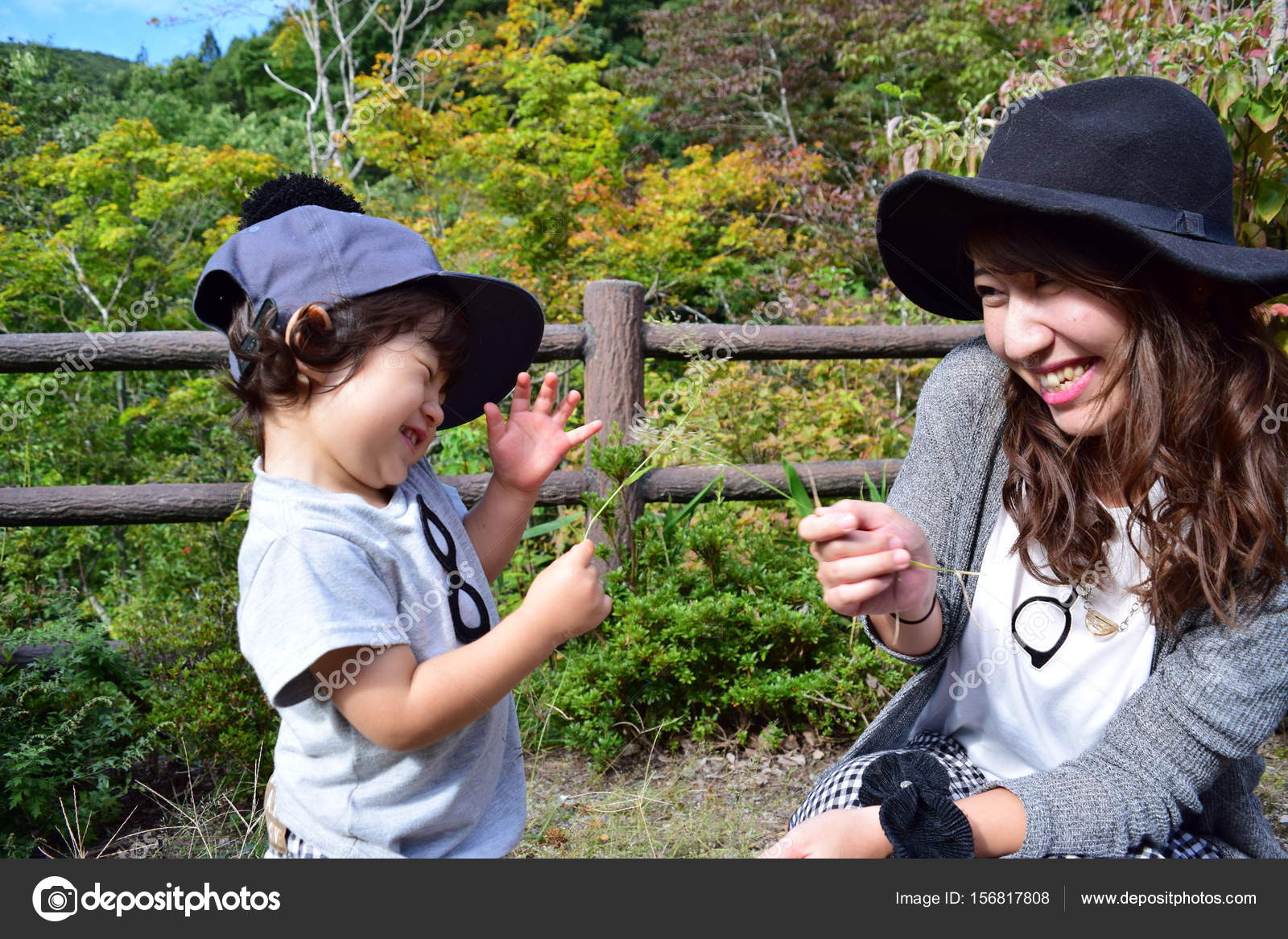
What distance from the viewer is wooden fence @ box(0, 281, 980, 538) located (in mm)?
3115

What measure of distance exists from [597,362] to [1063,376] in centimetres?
210

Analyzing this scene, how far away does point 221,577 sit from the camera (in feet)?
12.5

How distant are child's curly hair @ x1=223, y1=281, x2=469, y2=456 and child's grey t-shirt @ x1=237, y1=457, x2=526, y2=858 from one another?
0.12 m

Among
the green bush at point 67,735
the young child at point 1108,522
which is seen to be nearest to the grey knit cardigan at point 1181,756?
the young child at point 1108,522

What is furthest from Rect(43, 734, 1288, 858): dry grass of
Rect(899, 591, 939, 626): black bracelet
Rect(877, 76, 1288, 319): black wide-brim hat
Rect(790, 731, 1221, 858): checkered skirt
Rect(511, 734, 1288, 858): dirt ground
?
Rect(877, 76, 1288, 319): black wide-brim hat

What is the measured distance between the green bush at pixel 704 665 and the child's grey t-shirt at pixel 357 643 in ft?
4.41

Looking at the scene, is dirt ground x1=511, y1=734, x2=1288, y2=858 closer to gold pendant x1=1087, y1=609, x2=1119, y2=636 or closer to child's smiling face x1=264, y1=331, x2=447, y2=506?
gold pendant x1=1087, y1=609, x2=1119, y2=636

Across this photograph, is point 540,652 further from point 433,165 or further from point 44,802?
point 433,165

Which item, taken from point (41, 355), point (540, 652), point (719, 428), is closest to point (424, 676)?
point (540, 652)

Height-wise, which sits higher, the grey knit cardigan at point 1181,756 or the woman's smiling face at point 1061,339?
the woman's smiling face at point 1061,339

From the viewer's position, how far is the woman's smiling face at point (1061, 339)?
1.43 meters

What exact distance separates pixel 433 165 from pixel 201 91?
241 inches

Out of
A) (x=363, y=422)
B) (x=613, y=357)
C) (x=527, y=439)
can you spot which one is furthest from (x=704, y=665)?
(x=363, y=422)
